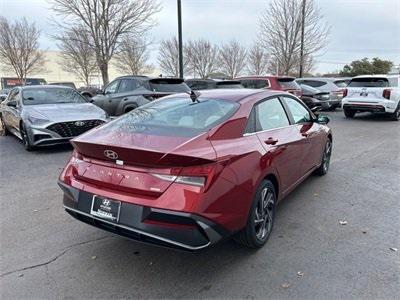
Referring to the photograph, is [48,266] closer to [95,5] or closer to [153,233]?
[153,233]

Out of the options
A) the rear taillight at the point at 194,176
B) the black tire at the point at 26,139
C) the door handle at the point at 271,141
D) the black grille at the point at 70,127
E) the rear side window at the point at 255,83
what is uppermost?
the rear side window at the point at 255,83

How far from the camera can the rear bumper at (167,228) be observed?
277cm

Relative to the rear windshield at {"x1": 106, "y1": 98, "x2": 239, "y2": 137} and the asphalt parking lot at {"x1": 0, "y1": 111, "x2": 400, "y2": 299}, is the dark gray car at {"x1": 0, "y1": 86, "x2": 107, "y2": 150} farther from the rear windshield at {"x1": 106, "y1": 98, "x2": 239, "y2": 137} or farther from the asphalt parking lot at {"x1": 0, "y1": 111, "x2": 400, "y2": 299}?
the rear windshield at {"x1": 106, "y1": 98, "x2": 239, "y2": 137}

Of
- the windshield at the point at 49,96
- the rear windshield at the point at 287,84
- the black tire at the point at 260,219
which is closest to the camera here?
the black tire at the point at 260,219

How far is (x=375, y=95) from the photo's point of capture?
532 inches

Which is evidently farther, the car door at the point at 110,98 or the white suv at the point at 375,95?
the white suv at the point at 375,95

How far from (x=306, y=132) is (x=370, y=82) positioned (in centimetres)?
1057

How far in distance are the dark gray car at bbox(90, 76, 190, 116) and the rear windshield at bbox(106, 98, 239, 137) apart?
5.88 metres

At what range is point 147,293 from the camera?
2902 millimetres

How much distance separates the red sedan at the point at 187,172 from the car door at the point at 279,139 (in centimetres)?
2

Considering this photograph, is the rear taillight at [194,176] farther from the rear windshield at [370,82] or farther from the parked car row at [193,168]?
the rear windshield at [370,82]

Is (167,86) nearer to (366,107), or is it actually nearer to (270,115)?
(270,115)

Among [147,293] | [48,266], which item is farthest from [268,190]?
[48,266]

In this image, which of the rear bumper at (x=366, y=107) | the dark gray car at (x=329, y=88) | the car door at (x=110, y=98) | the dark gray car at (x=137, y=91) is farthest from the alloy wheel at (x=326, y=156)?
the dark gray car at (x=329, y=88)
